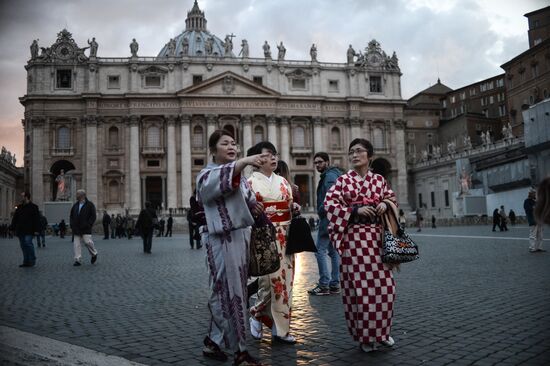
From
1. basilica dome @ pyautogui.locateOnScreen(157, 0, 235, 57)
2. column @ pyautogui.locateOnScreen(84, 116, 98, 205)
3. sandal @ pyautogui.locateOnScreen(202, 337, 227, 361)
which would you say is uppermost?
basilica dome @ pyautogui.locateOnScreen(157, 0, 235, 57)

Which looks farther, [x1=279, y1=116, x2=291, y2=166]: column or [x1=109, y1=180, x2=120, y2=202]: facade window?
[x1=279, y1=116, x2=291, y2=166]: column

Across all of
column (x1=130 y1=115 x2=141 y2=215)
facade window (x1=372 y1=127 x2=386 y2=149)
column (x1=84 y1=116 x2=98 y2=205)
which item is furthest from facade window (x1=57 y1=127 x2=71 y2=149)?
facade window (x1=372 y1=127 x2=386 y2=149)

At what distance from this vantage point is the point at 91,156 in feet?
171

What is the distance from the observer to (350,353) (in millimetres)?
4402

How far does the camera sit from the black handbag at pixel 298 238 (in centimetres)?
538

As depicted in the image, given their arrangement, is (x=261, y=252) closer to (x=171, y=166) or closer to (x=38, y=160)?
(x=171, y=166)

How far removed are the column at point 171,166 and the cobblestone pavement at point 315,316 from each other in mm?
42207

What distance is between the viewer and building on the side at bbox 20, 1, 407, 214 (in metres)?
52.2

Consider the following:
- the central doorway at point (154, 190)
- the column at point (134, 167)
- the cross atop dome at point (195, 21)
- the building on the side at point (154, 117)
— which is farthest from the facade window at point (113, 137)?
the cross atop dome at point (195, 21)

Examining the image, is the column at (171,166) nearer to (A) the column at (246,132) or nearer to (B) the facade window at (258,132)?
(A) the column at (246,132)

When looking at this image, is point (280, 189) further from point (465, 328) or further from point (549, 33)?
point (549, 33)

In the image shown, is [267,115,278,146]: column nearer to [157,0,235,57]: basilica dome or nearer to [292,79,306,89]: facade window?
[292,79,306,89]: facade window

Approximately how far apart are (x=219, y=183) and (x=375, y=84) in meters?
59.5

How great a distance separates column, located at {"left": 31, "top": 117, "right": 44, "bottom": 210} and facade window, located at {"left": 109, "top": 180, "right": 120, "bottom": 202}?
6776 millimetres
